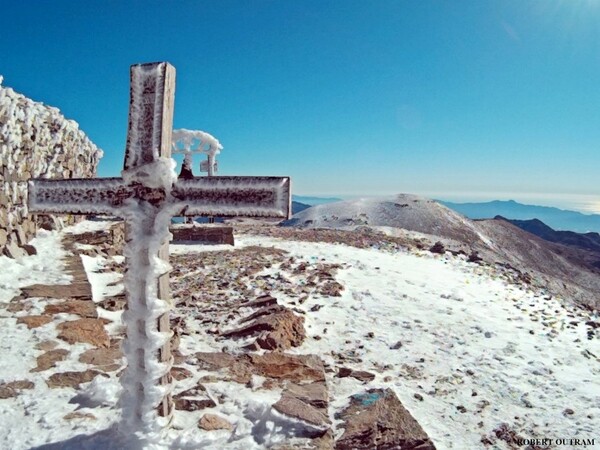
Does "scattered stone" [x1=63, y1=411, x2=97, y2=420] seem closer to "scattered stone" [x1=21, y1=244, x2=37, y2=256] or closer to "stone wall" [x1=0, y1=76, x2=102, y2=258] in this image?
"stone wall" [x1=0, y1=76, x2=102, y2=258]

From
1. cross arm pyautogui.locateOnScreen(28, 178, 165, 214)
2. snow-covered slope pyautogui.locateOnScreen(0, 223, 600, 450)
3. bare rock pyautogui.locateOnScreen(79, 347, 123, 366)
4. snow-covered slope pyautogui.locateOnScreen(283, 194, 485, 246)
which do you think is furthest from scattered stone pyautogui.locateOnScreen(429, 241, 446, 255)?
cross arm pyautogui.locateOnScreen(28, 178, 165, 214)

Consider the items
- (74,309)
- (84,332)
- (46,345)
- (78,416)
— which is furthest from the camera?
(74,309)

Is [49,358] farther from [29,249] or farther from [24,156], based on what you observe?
[24,156]

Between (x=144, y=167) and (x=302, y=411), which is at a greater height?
(x=144, y=167)

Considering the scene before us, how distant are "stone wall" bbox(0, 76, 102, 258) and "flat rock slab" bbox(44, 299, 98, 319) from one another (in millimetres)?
2538

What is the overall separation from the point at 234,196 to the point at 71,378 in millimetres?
2507

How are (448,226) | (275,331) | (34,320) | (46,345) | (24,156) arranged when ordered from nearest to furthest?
(46,345) → (34,320) → (275,331) → (24,156) → (448,226)

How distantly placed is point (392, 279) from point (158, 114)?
7.78 metres

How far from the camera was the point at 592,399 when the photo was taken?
5043mm

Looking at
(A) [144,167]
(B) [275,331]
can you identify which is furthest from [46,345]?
(A) [144,167]

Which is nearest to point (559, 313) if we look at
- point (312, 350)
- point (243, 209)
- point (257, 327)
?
point (312, 350)

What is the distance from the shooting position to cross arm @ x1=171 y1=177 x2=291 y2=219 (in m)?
2.54

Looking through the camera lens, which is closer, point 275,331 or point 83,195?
point 83,195

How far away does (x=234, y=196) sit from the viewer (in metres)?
2.60
